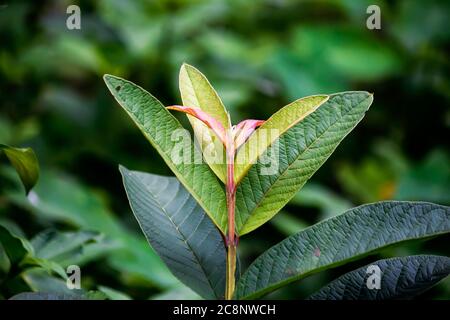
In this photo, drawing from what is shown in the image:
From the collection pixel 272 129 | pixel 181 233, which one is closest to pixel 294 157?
pixel 272 129

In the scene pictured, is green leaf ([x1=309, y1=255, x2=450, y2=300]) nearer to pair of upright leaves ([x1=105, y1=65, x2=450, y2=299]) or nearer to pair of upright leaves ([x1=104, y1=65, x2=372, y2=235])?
pair of upright leaves ([x1=105, y1=65, x2=450, y2=299])

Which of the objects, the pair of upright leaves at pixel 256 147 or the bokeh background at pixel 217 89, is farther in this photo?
the bokeh background at pixel 217 89

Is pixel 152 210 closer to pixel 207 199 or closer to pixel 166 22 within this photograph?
pixel 207 199

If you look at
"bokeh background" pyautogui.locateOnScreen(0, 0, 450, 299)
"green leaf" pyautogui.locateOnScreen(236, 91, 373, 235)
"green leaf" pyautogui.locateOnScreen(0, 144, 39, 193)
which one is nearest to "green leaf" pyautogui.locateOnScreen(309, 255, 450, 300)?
"green leaf" pyautogui.locateOnScreen(236, 91, 373, 235)

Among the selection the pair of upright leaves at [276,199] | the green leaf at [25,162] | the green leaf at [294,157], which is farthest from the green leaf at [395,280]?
the green leaf at [25,162]

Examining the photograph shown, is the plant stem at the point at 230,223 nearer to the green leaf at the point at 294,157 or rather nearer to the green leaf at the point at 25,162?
the green leaf at the point at 294,157

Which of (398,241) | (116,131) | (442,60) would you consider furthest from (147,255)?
(442,60)
